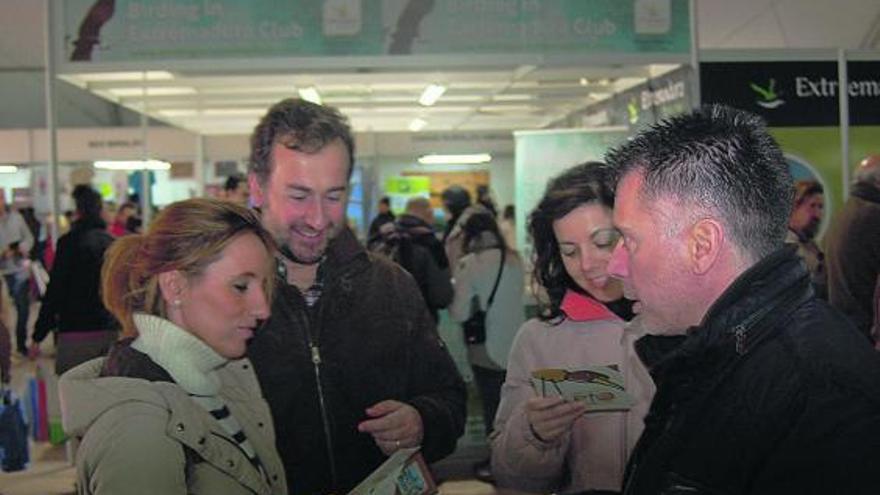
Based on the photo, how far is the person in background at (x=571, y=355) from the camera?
7.33 feet

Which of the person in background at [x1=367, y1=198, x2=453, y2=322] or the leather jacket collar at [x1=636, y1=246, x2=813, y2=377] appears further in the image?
the person in background at [x1=367, y1=198, x2=453, y2=322]

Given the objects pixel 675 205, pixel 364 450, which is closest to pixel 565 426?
pixel 364 450

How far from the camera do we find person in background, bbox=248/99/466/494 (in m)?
2.18

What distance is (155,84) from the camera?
7.57 metres

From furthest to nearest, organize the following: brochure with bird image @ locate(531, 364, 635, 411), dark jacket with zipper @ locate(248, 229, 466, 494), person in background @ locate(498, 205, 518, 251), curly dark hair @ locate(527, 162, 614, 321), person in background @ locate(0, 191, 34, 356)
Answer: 1. person in background @ locate(0, 191, 34, 356)
2. person in background @ locate(498, 205, 518, 251)
3. curly dark hair @ locate(527, 162, 614, 321)
4. dark jacket with zipper @ locate(248, 229, 466, 494)
5. brochure with bird image @ locate(531, 364, 635, 411)

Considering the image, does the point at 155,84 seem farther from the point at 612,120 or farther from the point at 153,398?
the point at 153,398

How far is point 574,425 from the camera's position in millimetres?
2338

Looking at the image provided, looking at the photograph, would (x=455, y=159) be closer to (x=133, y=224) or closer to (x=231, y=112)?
(x=231, y=112)

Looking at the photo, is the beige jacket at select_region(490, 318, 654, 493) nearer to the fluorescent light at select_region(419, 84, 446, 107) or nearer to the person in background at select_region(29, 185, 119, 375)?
the person in background at select_region(29, 185, 119, 375)

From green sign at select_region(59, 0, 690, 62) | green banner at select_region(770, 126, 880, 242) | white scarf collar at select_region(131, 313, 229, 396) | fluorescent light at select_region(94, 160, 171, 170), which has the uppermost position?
green sign at select_region(59, 0, 690, 62)

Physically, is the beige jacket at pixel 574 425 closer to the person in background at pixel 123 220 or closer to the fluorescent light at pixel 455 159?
the person in background at pixel 123 220

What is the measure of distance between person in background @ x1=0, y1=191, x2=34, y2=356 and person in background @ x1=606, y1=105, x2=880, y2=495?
39.8 feet

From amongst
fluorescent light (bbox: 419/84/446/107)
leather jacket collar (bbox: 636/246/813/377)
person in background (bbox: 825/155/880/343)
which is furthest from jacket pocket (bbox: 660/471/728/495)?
fluorescent light (bbox: 419/84/446/107)

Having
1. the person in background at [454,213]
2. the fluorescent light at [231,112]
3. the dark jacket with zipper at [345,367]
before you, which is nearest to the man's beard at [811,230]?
the person in background at [454,213]
